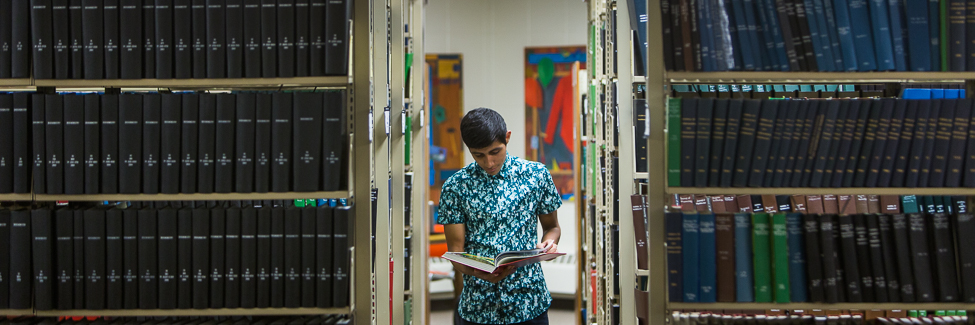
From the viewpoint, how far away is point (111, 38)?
170cm

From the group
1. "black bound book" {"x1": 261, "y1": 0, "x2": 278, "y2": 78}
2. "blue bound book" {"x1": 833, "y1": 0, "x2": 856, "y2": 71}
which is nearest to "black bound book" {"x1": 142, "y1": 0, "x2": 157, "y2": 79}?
"black bound book" {"x1": 261, "y1": 0, "x2": 278, "y2": 78}

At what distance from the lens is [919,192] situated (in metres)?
1.62

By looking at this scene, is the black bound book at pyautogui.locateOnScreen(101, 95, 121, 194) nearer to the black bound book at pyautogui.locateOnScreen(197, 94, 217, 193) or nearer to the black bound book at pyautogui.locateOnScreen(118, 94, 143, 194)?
the black bound book at pyautogui.locateOnScreen(118, 94, 143, 194)

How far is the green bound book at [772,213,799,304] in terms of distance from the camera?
1629 millimetres

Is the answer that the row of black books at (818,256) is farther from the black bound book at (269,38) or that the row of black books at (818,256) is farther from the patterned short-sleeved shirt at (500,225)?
the black bound book at (269,38)

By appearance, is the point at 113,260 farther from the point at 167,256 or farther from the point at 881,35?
the point at 881,35

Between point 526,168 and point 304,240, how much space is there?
78 cm

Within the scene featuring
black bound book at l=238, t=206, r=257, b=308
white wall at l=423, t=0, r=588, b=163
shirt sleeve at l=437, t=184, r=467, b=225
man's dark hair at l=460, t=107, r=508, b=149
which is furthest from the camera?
white wall at l=423, t=0, r=588, b=163

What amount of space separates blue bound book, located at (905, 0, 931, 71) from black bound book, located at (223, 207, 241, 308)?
6.62ft

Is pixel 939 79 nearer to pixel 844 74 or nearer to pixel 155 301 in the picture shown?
pixel 844 74

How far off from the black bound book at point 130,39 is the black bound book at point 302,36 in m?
0.47

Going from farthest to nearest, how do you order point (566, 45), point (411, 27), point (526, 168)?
1. point (566, 45)
2. point (411, 27)
3. point (526, 168)

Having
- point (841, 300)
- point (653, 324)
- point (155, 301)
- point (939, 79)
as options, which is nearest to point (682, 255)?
point (653, 324)

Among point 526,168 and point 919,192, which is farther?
point 526,168
